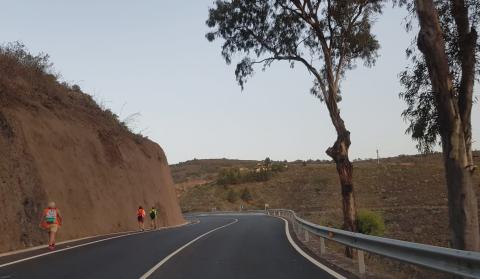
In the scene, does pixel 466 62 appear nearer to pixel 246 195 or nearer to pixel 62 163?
pixel 62 163

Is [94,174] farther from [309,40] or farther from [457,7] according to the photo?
[457,7]

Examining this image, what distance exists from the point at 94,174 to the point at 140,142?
15.1 m

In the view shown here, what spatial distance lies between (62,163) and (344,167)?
12530 mm

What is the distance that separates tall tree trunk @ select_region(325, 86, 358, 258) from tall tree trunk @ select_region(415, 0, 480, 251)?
885 centimetres

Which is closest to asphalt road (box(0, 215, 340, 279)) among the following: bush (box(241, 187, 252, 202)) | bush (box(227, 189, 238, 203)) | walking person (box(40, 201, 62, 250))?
walking person (box(40, 201, 62, 250))

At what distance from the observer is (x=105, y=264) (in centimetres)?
1310

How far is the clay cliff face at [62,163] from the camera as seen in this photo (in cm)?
1980

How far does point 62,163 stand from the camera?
25.9 m

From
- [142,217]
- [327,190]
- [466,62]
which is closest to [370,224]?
[142,217]

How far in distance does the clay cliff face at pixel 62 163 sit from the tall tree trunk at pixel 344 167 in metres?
11.1

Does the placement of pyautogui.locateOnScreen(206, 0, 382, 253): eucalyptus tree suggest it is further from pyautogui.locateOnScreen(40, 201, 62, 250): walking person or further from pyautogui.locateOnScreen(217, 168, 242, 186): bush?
pyautogui.locateOnScreen(217, 168, 242, 186): bush

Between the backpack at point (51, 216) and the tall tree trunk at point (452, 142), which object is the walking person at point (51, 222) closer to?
the backpack at point (51, 216)

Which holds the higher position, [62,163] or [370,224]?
[62,163]

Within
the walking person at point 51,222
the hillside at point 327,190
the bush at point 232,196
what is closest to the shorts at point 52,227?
the walking person at point 51,222
